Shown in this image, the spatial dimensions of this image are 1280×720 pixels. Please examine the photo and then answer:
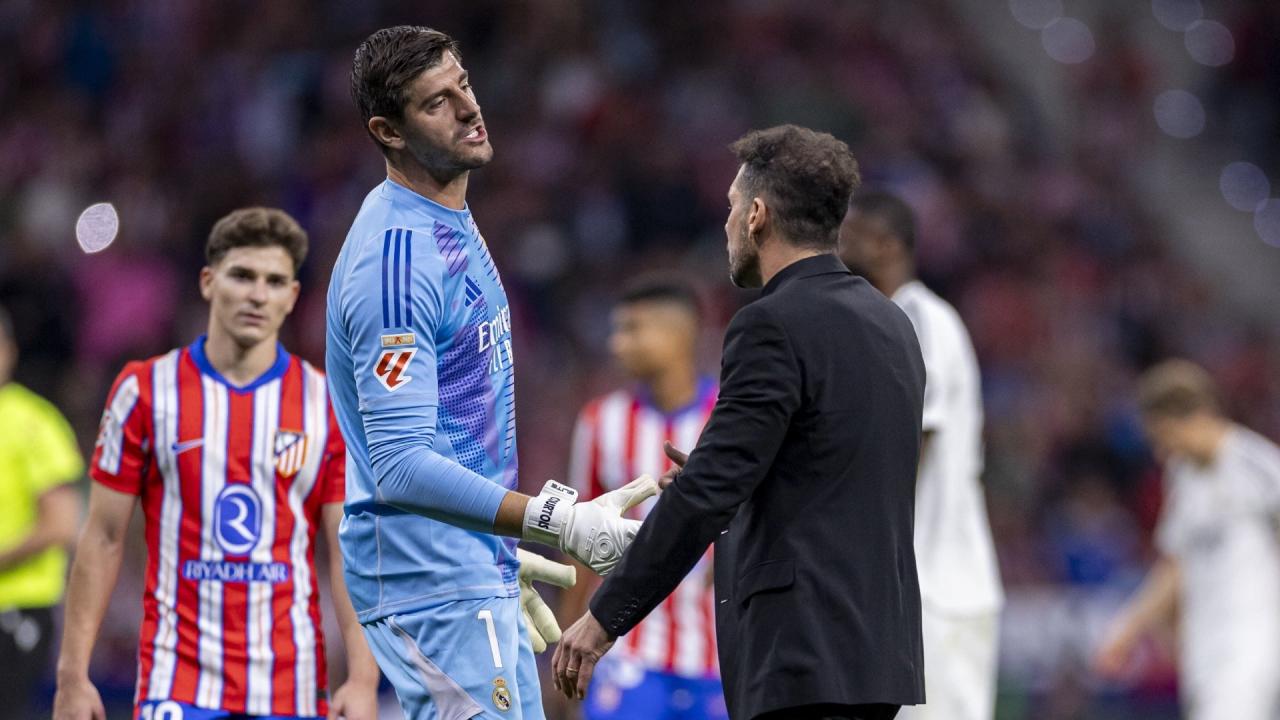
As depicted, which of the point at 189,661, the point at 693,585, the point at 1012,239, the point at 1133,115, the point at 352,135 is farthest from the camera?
the point at 1133,115

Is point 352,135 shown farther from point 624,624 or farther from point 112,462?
point 624,624

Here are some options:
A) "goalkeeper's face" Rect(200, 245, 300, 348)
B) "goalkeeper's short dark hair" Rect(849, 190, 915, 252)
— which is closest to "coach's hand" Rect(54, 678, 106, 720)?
"goalkeeper's face" Rect(200, 245, 300, 348)

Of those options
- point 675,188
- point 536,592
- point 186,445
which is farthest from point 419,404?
point 675,188

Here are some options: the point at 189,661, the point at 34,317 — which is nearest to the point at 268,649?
the point at 189,661

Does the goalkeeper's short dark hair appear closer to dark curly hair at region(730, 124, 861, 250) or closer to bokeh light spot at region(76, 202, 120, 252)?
dark curly hair at region(730, 124, 861, 250)

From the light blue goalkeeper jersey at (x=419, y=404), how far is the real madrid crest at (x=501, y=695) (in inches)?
8.4

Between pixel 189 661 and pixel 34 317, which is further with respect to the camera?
pixel 34 317

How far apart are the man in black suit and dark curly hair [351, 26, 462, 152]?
3.18 ft

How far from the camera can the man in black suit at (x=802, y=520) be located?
3.62 meters

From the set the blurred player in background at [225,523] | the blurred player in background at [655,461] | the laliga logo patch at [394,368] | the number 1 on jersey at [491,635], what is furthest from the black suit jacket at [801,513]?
the blurred player in background at [655,461]

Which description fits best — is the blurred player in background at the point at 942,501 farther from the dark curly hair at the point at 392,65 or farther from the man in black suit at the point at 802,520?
the dark curly hair at the point at 392,65

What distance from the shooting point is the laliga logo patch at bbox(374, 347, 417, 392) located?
360 cm

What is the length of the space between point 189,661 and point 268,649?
0.75ft

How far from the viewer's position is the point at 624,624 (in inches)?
145
